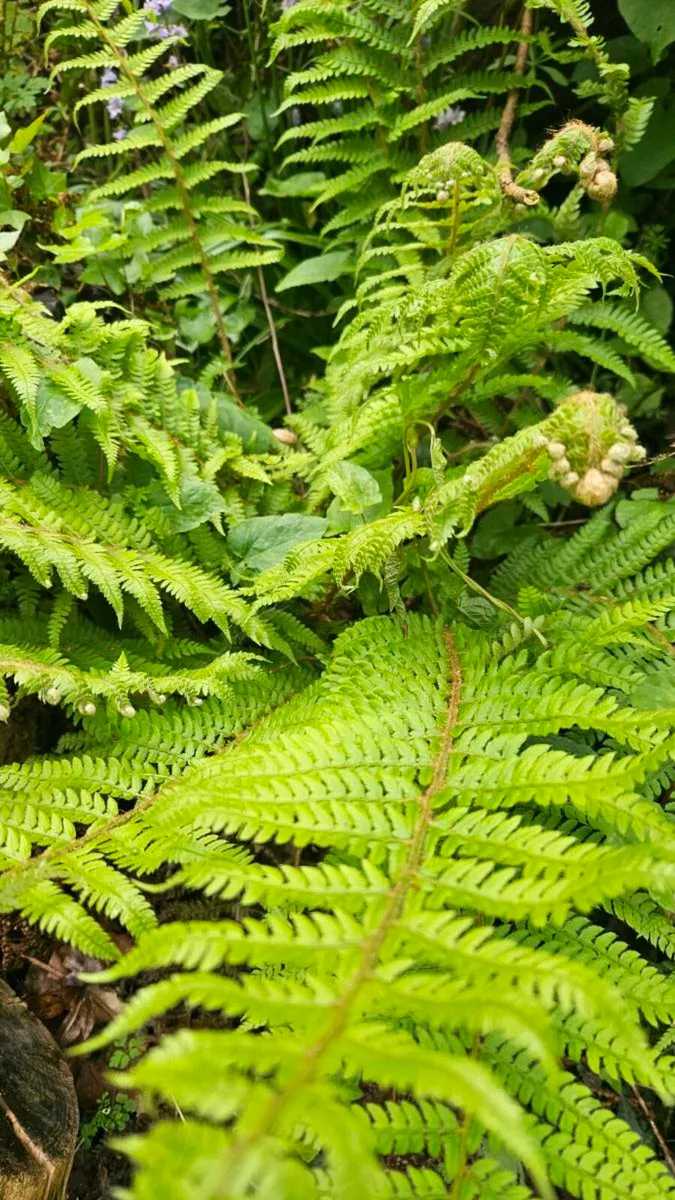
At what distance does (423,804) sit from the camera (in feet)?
4.11

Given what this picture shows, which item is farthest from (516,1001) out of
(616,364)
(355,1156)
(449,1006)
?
(616,364)

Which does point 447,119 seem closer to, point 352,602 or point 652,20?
point 652,20

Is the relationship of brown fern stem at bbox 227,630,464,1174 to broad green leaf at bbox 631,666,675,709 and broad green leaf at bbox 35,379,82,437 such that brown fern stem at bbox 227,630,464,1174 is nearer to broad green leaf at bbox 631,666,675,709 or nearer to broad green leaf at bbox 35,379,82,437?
broad green leaf at bbox 631,666,675,709

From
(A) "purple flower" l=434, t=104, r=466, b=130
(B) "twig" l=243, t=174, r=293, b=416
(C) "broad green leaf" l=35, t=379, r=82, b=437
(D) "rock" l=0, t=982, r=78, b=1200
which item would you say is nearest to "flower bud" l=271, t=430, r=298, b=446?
(B) "twig" l=243, t=174, r=293, b=416

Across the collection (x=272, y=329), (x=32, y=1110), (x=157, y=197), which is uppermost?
(x=157, y=197)

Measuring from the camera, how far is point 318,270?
266 cm

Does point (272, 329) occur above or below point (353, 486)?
above

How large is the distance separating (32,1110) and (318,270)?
7.64ft

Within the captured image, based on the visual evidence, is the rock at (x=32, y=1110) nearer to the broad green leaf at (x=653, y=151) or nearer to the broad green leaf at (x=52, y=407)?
the broad green leaf at (x=52, y=407)

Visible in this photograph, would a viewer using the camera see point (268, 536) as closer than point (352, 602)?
Yes

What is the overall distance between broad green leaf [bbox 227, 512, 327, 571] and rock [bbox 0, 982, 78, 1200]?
3.69 feet

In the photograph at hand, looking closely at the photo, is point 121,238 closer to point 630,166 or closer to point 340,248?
point 340,248

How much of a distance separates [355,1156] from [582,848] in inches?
20.1

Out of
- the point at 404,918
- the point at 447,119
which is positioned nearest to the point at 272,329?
the point at 447,119
